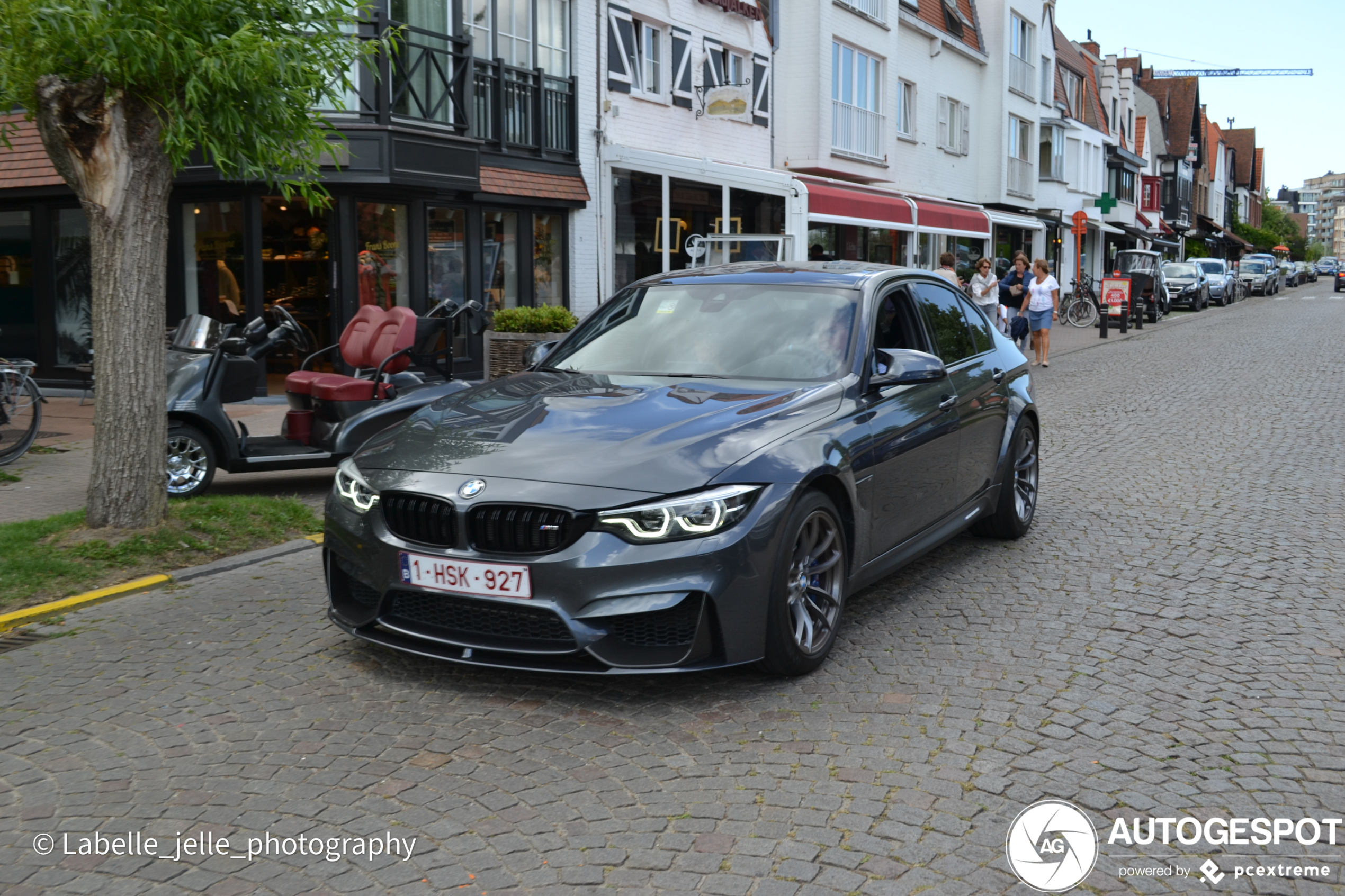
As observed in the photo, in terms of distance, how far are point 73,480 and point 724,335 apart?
247 inches

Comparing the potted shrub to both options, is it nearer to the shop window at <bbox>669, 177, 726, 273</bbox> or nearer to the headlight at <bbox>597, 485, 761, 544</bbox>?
the shop window at <bbox>669, 177, 726, 273</bbox>

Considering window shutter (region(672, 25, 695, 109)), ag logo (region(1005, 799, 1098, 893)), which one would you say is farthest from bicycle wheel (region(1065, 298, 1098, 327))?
ag logo (region(1005, 799, 1098, 893))

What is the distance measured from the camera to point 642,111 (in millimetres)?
Answer: 21781

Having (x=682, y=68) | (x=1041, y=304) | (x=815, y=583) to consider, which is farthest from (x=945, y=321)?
(x=682, y=68)

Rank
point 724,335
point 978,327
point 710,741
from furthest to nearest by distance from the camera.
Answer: point 978,327, point 724,335, point 710,741

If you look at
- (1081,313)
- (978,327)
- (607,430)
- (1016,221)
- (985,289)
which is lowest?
(607,430)

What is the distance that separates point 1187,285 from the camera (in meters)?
44.5

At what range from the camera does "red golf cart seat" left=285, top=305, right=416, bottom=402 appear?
8.86 metres

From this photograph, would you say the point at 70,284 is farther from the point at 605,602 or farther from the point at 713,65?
the point at 605,602

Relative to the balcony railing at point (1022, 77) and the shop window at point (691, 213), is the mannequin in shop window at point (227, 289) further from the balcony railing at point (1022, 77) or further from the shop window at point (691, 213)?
the balcony railing at point (1022, 77)

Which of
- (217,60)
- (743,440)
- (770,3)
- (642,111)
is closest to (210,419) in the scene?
(217,60)

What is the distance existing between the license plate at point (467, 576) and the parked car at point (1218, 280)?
160 ft

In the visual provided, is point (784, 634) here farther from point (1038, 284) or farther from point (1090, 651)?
point (1038, 284)

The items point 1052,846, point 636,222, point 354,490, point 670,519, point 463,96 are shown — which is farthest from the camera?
point 636,222
